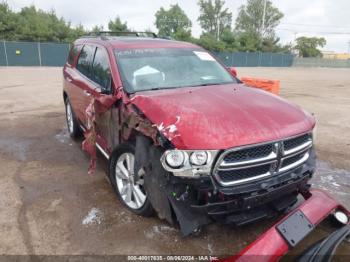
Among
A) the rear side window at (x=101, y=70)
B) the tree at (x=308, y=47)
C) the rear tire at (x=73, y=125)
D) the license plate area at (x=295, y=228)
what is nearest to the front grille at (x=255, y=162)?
the license plate area at (x=295, y=228)

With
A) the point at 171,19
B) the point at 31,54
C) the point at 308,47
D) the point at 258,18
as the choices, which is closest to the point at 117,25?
the point at 31,54

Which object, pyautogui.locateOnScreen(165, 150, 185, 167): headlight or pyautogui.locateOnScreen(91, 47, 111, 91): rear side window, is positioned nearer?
pyautogui.locateOnScreen(165, 150, 185, 167): headlight

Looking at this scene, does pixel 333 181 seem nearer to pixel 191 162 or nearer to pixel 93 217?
pixel 191 162

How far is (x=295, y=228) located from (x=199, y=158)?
0.95 m

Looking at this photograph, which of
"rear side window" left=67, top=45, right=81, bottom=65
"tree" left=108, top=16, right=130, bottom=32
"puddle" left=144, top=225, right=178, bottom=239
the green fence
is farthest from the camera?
"tree" left=108, top=16, right=130, bottom=32

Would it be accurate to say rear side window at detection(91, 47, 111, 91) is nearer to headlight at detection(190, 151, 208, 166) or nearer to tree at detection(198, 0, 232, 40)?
headlight at detection(190, 151, 208, 166)

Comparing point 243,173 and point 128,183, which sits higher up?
point 243,173

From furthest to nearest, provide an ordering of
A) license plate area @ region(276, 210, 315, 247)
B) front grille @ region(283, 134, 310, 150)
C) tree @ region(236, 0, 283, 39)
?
1. tree @ region(236, 0, 283, 39)
2. front grille @ region(283, 134, 310, 150)
3. license plate area @ region(276, 210, 315, 247)

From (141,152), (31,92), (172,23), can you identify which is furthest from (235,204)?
(172,23)

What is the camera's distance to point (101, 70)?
4312mm

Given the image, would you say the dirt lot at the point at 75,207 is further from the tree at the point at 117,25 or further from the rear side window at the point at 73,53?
the tree at the point at 117,25

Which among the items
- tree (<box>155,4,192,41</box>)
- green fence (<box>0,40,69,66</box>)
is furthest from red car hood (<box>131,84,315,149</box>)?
tree (<box>155,4,192,41</box>)

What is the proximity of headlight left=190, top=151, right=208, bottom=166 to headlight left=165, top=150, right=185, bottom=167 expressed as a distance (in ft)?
0.26

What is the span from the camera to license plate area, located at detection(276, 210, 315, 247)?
2.57m
